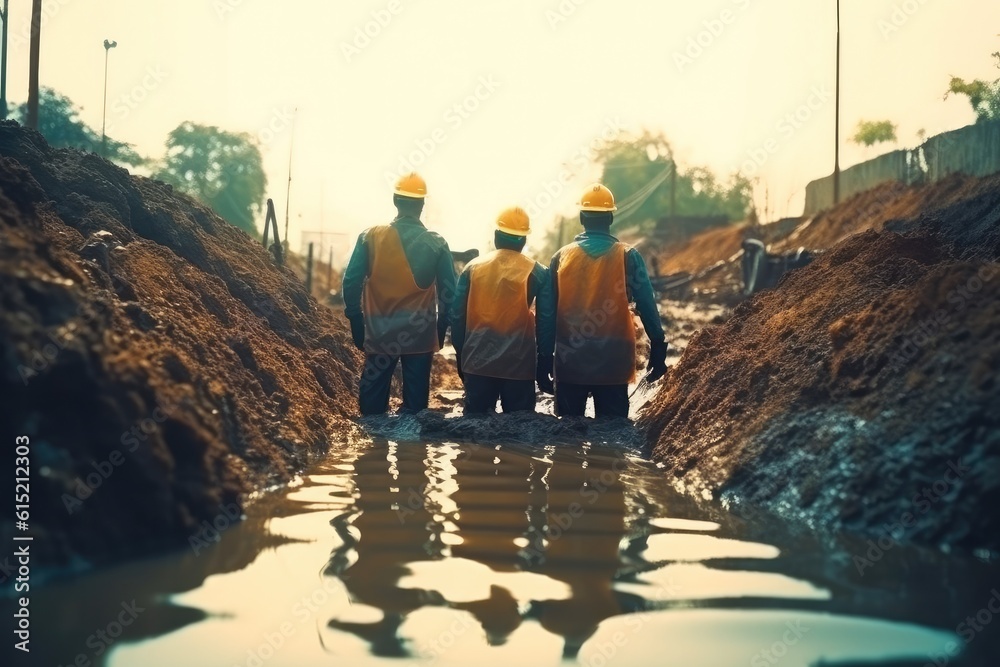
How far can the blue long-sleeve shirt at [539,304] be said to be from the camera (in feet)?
25.6

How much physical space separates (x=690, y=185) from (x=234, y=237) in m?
61.4

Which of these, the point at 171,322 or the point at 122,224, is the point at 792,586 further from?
the point at 122,224

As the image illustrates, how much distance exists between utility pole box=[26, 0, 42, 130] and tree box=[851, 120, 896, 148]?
3462 centimetres

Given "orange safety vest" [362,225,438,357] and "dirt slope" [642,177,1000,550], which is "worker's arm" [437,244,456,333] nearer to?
"orange safety vest" [362,225,438,357]

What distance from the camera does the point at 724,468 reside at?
5164 millimetres

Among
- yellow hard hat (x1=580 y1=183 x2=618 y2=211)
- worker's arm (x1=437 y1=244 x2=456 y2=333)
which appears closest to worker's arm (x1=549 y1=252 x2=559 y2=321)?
yellow hard hat (x1=580 y1=183 x2=618 y2=211)

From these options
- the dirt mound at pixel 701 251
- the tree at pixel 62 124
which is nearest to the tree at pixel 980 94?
the dirt mound at pixel 701 251

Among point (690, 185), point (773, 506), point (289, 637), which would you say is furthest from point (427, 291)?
point (690, 185)

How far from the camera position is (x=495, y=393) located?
26.7 feet

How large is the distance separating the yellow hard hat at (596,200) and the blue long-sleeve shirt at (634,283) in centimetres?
19

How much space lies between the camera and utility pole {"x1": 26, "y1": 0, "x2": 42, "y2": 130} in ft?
56.3

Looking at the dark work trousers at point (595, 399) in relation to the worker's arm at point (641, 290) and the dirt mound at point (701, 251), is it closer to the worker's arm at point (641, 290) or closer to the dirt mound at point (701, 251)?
the worker's arm at point (641, 290)

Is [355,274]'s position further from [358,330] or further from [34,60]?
[34,60]

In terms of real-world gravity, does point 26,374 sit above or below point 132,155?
below
